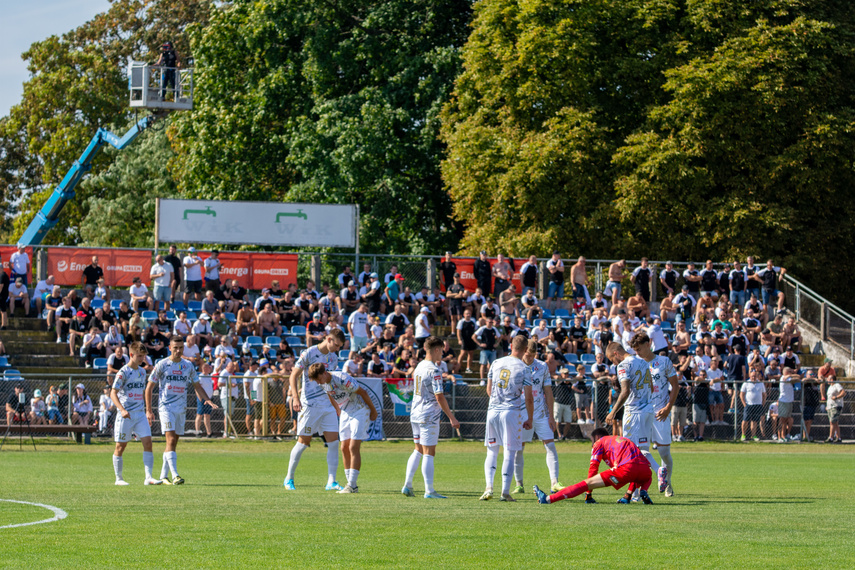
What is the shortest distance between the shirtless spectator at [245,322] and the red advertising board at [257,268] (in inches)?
128

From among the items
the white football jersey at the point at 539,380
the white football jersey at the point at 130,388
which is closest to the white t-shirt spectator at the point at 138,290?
the white football jersey at the point at 130,388

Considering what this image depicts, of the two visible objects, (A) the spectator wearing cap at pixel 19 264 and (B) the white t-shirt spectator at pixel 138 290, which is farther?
(A) the spectator wearing cap at pixel 19 264

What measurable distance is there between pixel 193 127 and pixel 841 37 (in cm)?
2608

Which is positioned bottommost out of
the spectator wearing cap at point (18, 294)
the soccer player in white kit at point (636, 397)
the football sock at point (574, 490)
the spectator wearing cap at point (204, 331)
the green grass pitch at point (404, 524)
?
the green grass pitch at point (404, 524)

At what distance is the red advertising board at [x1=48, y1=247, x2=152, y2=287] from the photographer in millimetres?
32688

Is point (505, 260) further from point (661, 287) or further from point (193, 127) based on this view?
point (193, 127)

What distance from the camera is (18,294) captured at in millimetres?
31031

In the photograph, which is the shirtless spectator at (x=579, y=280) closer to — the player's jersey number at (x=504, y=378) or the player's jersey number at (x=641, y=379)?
the player's jersey number at (x=641, y=379)

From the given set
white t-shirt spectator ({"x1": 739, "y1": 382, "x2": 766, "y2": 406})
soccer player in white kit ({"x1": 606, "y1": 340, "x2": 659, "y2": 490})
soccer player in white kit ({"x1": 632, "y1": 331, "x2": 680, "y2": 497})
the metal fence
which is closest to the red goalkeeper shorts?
soccer player in white kit ({"x1": 606, "y1": 340, "x2": 659, "y2": 490})

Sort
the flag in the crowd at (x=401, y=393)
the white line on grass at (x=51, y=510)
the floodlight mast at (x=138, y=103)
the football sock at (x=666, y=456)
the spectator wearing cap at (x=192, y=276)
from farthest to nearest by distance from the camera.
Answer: the floodlight mast at (x=138, y=103) < the spectator wearing cap at (x=192, y=276) < the flag in the crowd at (x=401, y=393) < the football sock at (x=666, y=456) < the white line on grass at (x=51, y=510)

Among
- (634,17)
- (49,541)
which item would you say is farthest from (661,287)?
(49,541)

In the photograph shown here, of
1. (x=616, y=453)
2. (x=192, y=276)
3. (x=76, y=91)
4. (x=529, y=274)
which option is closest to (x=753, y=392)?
(x=529, y=274)

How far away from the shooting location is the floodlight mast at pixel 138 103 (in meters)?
41.9

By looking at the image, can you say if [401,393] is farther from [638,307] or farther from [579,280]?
[579,280]
